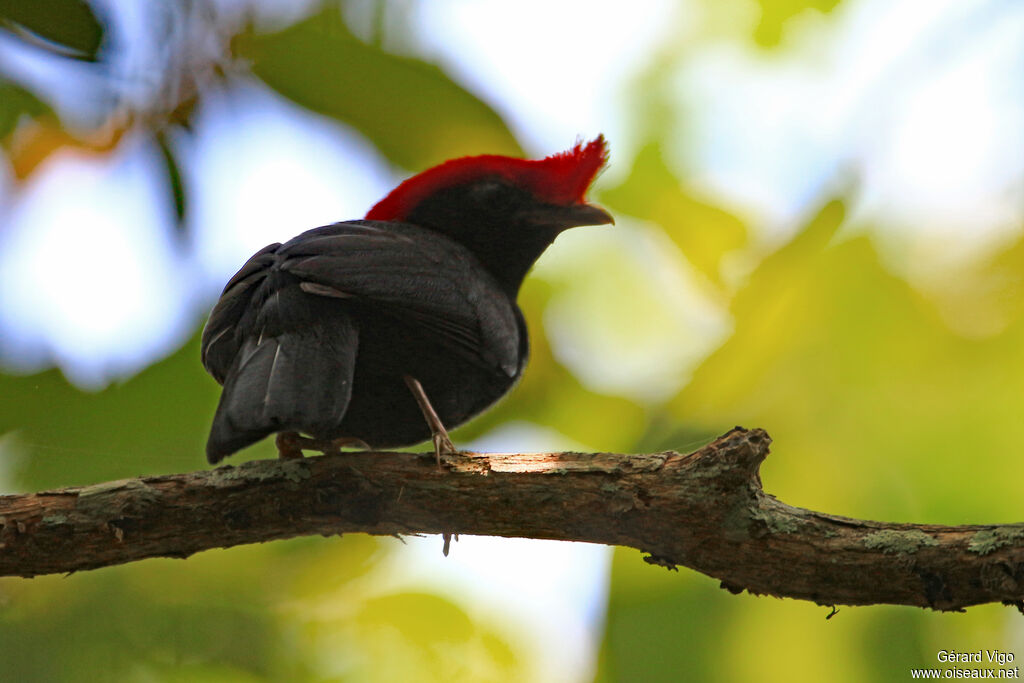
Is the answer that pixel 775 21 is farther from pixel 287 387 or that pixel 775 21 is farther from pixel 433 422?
pixel 287 387

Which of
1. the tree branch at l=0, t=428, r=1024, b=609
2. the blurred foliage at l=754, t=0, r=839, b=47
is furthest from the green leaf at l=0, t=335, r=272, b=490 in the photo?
the blurred foliage at l=754, t=0, r=839, b=47

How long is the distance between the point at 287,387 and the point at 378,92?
256cm

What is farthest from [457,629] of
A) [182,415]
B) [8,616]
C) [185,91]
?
[185,91]

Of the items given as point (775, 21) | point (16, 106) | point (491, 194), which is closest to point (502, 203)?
point (491, 194)

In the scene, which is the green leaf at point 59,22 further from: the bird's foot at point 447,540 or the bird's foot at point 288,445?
the bird's foot at point 447,540

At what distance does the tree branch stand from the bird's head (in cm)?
143

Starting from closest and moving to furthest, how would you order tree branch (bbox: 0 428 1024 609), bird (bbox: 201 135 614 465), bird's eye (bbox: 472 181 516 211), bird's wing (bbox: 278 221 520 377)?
1. tree branch (bbox: 0 428 1024 609)
2. bird (bbox: 201 135 614 465)
3. bird's wing (bbox: 278 221 520 377)
4. bird's eye (bbox: 472 181 516 211)

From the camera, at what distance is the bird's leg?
2.74 m

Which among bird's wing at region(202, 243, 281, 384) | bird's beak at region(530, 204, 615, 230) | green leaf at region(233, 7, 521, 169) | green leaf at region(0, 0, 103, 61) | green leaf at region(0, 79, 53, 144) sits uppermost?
green leaf at region(233, 7, 521, 169)

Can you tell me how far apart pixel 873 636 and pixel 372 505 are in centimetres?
275

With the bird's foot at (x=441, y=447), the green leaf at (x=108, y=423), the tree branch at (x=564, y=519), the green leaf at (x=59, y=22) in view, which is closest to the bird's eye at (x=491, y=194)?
the bird's foot at (x=441, y=447)

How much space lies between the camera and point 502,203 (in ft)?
12.8

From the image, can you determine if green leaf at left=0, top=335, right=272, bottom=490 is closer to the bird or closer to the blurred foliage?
the bird

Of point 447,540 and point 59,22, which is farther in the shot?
point 59,22
